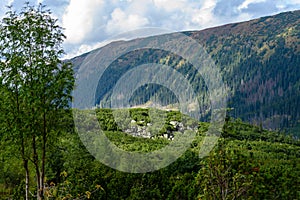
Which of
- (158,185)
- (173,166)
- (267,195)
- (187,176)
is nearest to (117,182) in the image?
(158,185)

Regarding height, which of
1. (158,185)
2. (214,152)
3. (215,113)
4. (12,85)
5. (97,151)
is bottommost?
(158,185)

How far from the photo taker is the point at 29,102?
1331 centimetres

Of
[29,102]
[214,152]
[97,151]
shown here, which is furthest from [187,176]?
[29,102]

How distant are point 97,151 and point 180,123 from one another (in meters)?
73.9

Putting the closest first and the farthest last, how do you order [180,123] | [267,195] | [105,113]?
[267,195], [180,123], [105,113]

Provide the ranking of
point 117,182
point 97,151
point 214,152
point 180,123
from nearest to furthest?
point 214,152, point 117,182, point 97,151, point 180,123

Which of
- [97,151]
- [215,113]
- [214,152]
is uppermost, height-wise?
[215,113]

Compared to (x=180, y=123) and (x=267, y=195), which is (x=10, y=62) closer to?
(x=267, y=195)

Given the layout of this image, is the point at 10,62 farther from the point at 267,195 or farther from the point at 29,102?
the point at 267,195

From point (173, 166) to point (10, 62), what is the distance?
4246 cm

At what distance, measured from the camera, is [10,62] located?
13.5 metres

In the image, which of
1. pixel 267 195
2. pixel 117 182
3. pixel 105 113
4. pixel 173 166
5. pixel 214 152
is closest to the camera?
pixel 214 152

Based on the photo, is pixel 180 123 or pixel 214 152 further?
pixel 180 123

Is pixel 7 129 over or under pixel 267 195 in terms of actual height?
over
